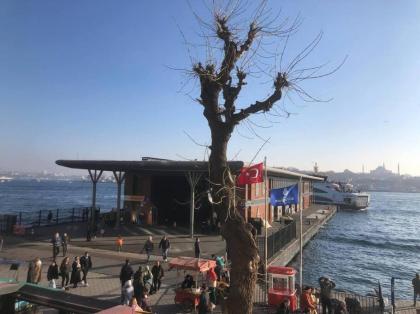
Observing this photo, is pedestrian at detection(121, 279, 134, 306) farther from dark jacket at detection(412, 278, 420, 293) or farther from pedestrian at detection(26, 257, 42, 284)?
dark jacket at detection(412, 278, 420, 293)

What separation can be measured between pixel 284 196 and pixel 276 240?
693cm

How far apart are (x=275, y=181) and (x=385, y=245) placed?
46.9 feet

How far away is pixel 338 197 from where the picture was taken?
92.6 metres

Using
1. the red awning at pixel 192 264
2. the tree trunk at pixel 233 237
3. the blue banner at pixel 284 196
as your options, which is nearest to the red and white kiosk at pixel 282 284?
the red awning at pixel 192 264

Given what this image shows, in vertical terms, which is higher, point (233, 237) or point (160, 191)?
point (160, 191)

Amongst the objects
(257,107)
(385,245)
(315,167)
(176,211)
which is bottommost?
(385,245)

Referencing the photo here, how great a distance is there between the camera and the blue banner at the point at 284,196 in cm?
1872

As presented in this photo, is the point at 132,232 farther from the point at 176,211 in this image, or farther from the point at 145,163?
the point at 176,211

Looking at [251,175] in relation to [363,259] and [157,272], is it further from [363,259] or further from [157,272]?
[363,259]

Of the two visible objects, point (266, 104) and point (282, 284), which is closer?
point (266, 104)

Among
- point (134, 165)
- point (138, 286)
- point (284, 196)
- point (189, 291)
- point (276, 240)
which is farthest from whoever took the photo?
point (134, 165)

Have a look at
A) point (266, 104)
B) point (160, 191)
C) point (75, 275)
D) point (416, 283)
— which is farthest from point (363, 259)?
point (266, 104)

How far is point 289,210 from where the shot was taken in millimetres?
48562

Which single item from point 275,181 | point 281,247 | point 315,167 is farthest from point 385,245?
point 315,167
